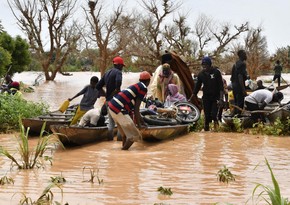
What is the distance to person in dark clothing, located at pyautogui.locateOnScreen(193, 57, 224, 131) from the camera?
12.2m

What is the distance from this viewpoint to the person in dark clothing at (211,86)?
1223 cm

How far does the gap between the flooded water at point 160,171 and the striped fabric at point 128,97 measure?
0.74 meters

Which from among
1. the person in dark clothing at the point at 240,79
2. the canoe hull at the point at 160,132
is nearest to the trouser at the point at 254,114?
the person in dark clothing at the point at 240,79

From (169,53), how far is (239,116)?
2.45m

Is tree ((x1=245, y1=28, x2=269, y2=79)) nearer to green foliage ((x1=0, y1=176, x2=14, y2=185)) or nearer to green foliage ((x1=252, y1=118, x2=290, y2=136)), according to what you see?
green foliage ((x1=252, y1=118, x2=290, y2=136))

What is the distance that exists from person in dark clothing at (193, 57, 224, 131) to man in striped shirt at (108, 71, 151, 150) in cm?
294

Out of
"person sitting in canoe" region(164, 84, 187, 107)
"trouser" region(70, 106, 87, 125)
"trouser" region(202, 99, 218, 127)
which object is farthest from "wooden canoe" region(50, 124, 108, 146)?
"person sitting in canoe" region(164, 84, 187, 107)

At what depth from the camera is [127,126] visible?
9570mm

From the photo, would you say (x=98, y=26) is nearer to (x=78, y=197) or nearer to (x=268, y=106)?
(x=268, y=106)

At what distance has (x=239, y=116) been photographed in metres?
13.1

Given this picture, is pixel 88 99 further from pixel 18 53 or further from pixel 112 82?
pixel 18 53

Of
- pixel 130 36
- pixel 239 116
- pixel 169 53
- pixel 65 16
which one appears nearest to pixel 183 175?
pixel 239 116

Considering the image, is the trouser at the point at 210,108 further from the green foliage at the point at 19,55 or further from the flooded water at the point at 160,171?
the green foliage at the point at 19,55

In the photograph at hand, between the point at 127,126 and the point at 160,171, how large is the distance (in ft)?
6.55
